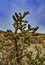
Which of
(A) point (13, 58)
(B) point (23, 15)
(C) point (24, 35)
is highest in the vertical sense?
(B) point (23, 15)

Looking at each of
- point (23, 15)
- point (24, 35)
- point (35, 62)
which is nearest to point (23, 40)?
point (24, 35)

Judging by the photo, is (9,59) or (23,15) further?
(9,59)

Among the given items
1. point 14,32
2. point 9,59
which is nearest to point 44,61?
point 9,59

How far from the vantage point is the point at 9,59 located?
808cm

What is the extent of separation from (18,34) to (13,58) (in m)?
0.72

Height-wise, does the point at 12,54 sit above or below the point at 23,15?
below

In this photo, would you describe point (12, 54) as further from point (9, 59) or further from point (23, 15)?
point (23, 15)

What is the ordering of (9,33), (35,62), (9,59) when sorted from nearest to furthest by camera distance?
(9,33)
(9,59)
(35,62)

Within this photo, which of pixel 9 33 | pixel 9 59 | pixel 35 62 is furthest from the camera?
pixel 35 62

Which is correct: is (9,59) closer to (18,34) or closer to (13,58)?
(13,58)

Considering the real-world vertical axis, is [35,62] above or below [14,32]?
below

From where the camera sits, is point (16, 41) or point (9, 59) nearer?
point (16, 41)

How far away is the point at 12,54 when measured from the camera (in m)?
7.59

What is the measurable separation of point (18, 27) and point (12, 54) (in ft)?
2.50
